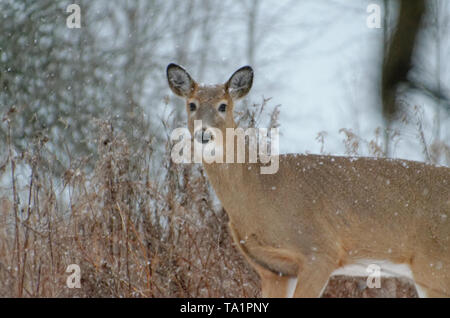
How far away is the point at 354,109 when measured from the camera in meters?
10.7

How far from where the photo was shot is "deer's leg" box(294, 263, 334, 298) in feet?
17.1

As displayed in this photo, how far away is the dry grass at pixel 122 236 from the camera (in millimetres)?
5828

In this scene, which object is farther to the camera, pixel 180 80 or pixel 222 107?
pixel 180 80

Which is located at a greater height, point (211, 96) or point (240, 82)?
point (240, 82)

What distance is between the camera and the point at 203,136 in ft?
17.7

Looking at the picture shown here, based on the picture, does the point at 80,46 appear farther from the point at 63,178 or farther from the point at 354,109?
the point at 63,178

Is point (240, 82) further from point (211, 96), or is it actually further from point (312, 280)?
point (312, 280)

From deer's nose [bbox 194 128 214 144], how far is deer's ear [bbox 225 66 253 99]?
78 centimetres

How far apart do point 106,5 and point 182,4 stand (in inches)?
97.4

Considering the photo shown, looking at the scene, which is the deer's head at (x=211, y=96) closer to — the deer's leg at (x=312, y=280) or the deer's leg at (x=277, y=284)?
the deer's leg at (x=277, y=284)

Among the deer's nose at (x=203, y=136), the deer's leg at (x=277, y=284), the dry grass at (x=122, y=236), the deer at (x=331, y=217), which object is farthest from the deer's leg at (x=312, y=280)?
the deer's nose at (x=203, y=136)

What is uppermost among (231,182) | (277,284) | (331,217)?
(231,182)

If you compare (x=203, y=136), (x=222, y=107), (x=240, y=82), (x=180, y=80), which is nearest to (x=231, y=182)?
(x=203, y=136)

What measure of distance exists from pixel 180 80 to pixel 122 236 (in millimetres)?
1401
